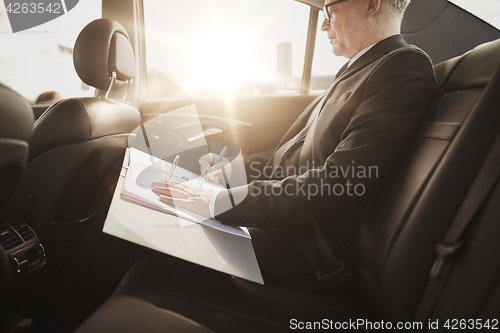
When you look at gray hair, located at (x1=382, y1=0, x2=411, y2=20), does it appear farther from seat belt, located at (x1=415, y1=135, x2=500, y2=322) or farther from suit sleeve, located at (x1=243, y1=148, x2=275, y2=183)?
suit sleeve, located at (x1=243, y1=148, x2=275, y2=183)

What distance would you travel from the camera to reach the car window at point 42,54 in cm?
143

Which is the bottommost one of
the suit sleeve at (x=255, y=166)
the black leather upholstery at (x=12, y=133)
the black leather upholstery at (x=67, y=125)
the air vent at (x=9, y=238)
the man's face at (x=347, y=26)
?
the suit sleeve at (x=255, y=166)

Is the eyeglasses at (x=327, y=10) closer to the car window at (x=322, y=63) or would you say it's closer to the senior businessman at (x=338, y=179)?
the senior businessman at (x=338, y=179)

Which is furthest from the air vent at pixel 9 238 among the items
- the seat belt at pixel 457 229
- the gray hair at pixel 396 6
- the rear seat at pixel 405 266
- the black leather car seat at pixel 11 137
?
the gray hair at pixel 396 6

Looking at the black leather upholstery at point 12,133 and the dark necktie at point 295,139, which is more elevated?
the black leather upholstery at point 12,133

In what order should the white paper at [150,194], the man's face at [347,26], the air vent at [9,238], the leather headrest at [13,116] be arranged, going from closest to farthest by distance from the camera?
the leather headrest at [13,116]
the white paper at [150,194]
the air vent at [9,238]
the man's face at [347,26]

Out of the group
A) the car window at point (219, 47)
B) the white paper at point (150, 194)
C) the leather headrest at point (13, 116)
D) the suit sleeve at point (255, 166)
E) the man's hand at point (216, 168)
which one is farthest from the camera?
the car window at point (219, 47)

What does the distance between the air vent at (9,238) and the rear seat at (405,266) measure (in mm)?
358

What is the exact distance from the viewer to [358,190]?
816 mm

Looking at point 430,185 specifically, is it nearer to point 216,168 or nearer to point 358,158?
point 358,158

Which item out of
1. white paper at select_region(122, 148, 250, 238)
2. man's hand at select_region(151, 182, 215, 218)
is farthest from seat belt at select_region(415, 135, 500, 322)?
man's hand at select_region(151, 182, 215, 218)

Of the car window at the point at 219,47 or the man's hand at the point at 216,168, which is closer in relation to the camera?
the man's hand at the point at 216,168

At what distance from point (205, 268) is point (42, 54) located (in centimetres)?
135

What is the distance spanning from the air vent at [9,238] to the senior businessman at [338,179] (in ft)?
1.54
